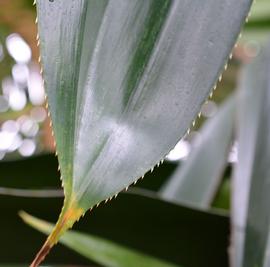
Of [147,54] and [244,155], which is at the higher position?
[244,155]

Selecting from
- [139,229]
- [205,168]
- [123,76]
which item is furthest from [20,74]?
[123,76]

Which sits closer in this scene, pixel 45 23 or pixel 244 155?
pixel 45 23

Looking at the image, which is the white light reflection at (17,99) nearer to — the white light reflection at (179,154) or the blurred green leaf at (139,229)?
the white light reflection at (179,154)

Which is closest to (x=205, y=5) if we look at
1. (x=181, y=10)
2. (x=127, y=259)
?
(x=181, y=10)

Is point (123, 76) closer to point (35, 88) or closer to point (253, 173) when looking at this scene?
point (253, 173)

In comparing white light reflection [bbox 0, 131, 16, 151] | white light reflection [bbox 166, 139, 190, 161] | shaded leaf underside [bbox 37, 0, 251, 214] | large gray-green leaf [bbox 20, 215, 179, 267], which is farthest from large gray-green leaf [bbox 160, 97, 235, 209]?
white light reflection [bbox 0, 131, 16, 151]

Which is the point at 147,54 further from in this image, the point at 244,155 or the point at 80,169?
the point at 244,155
